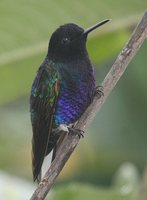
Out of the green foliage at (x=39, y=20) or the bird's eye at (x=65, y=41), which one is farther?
the bird's eye at (x=65, y=41)

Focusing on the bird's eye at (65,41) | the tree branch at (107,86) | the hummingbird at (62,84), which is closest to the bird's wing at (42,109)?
the hummingbird at (62,84)

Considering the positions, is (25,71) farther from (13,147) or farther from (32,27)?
(13,147)

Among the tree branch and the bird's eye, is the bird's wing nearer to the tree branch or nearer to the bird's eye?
the bird's eye

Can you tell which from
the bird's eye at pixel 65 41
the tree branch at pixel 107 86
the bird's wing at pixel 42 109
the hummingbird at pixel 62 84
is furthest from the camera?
the bird's eye at pixel 65 41

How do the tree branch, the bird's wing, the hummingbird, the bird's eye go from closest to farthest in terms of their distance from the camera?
the tree branch, the bird's wing, the hummingbird, the bird's eye

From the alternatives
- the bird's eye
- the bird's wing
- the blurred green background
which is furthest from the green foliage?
the bird's eye

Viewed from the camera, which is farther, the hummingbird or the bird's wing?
the hummingbird

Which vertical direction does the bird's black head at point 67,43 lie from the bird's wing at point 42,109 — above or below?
above

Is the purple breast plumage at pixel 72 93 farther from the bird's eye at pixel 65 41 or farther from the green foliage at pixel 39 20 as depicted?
the green foliage at pixel 39 20
